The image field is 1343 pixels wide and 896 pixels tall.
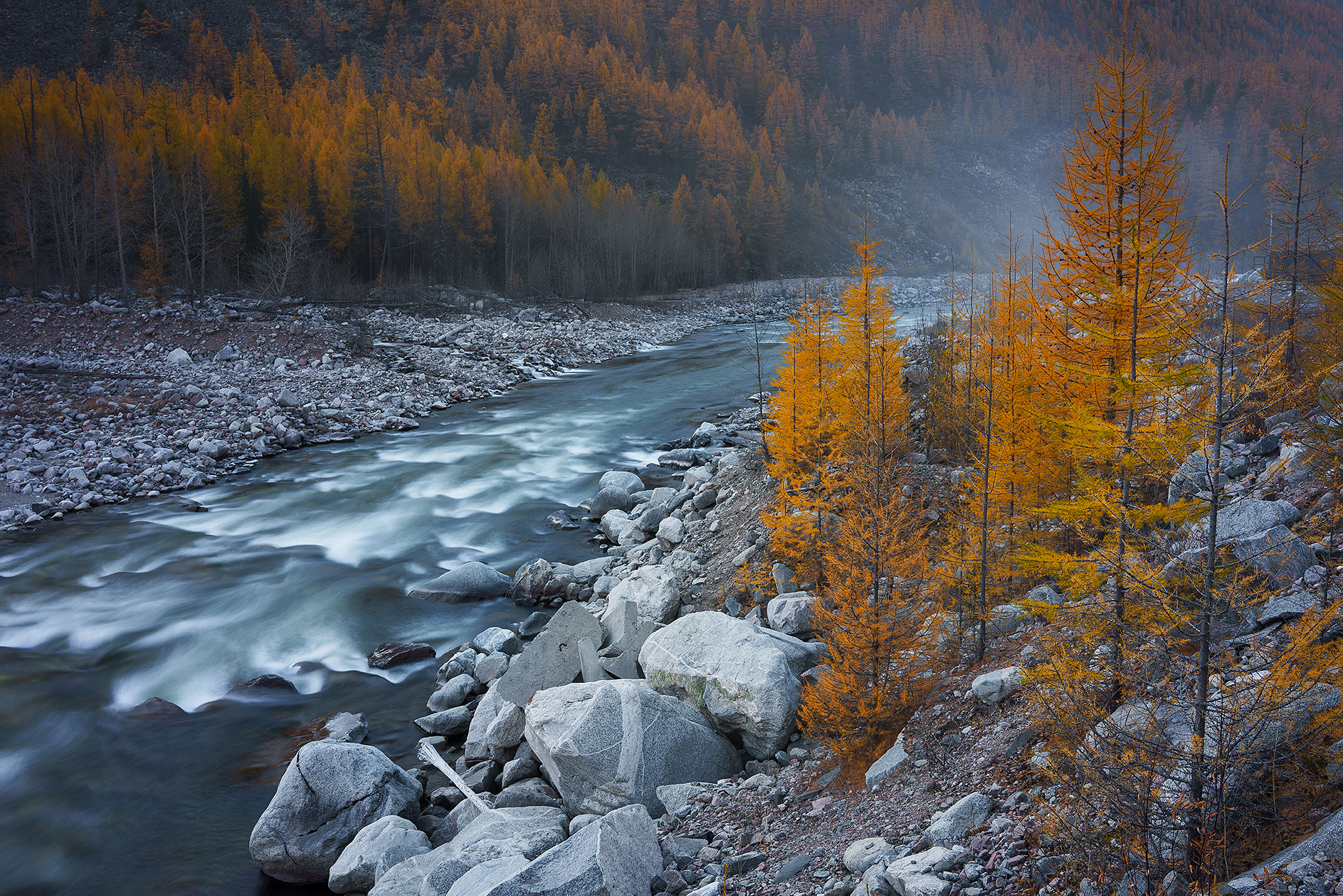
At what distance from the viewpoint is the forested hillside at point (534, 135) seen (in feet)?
159

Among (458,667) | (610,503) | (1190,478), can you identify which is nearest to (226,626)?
(458,667)

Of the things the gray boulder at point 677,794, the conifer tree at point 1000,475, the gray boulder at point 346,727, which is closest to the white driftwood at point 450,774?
the gray boulder at point 346,727

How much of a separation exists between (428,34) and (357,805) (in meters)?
156

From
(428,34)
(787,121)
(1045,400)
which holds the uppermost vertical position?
(428,34)

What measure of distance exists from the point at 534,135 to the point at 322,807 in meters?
105

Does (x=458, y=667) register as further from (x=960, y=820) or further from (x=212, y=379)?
(x=212, y=379)

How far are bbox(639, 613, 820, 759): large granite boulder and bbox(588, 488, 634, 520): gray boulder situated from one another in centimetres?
942

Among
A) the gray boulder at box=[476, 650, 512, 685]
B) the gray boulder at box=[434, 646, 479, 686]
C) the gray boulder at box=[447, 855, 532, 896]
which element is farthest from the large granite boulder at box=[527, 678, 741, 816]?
the gray boulder at box=[434, 646, 479, 686]

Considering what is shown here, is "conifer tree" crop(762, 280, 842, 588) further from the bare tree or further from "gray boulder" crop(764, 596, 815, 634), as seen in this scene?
the bare tree

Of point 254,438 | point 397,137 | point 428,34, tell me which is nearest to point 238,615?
point 254,438

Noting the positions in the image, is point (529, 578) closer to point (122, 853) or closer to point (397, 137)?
point (122, 853)

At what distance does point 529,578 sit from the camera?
14.2 m

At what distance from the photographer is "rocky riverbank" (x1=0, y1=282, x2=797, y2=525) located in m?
20.4

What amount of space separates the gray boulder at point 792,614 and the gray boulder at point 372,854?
4.85 m
